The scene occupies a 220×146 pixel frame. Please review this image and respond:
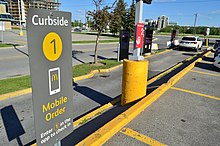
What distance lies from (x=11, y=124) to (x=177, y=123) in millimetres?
3642

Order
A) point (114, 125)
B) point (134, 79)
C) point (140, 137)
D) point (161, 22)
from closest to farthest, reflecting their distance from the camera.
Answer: point (140, 137) → point (114, 125) → point (134, 79) → point (161, 22)

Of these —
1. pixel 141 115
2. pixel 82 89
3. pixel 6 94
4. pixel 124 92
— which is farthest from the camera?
pixel 82 89

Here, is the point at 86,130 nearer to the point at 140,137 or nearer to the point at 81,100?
the point at 140,137

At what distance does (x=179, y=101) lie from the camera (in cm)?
495

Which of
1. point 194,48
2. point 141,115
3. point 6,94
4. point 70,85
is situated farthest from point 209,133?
point 194,48

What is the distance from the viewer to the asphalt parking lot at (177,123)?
124 inches

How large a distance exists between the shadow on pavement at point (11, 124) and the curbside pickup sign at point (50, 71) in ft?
6.97

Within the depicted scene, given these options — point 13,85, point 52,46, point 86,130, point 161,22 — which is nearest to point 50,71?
point 52,46

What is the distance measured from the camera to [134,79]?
4.52 m

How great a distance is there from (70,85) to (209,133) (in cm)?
289

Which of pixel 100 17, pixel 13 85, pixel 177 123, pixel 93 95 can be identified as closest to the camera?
pixel 177 123

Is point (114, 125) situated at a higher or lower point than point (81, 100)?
higher

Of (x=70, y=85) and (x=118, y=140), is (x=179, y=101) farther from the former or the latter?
(x=70, y=85)

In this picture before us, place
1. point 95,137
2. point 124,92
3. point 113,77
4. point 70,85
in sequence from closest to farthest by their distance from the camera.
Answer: point 70,85, point 95,137, point 124,92, point 113,77
